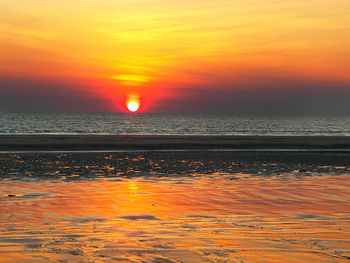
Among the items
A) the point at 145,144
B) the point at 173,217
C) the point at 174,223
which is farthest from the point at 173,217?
the point at 145,144

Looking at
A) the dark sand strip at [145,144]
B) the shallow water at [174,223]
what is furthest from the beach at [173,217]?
the dark sand strip at [145,144]

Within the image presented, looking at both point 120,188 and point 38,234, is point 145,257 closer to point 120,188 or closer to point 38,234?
point 38,234

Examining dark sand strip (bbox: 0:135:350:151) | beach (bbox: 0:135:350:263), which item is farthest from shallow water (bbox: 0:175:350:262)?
dark sand strip (bbox: 0:135:350:151)

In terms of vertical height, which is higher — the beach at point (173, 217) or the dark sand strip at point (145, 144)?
the dark sand strip at point (145, 144)

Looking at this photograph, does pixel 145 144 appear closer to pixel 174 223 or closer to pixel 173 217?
pixel 173 217

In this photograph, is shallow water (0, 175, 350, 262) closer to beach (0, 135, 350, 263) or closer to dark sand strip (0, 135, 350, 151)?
beach (0, 135, 350, 263)

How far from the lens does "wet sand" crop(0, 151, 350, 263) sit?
27.0ft

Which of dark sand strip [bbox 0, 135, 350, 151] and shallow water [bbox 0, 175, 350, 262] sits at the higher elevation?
dark sand strip [bbox 0, 135, 350, 151]

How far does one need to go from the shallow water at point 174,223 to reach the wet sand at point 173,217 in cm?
2

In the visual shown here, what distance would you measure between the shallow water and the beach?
19 mm

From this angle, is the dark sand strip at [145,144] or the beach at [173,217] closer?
the beach at [173,217]

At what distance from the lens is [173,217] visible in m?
11.4

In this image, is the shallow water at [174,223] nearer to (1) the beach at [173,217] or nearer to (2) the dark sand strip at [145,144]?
(1) the beach at [173,217]

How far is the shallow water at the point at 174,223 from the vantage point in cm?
816
